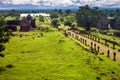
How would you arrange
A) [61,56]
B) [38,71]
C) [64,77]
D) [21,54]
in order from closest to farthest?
[64,77]
[38,71]
[61,56]
[21,54]

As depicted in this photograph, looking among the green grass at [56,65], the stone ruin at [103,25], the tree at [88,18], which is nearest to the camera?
the green grass at [56,65]

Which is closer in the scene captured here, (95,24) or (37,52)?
(37,52)

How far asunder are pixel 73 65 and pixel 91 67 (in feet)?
11.4

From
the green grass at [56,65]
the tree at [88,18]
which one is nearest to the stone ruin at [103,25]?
the tree at [88,18]

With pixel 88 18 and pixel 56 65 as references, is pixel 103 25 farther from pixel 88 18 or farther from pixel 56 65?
pixel 56 65

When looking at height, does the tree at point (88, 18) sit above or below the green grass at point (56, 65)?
below

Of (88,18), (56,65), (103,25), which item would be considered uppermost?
(56,65)

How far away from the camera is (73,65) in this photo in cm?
5575

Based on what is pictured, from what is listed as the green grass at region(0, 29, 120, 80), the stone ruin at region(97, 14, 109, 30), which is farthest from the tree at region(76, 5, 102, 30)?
the green grass at region(0, 29, 120, 80)

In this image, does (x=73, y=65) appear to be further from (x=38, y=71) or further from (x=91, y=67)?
(x=38, y=71)

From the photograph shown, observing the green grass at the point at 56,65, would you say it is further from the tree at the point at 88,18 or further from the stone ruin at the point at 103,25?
the tree at the point at 88,18

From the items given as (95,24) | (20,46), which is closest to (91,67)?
(20,46)

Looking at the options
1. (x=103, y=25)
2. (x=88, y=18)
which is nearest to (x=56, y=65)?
(x=103, y=25)

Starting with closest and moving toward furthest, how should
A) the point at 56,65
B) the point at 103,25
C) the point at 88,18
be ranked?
the point at 56,65, the point at 103,25, the point at 88,18
